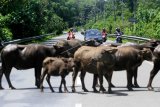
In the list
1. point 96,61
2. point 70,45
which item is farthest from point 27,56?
point 96,61

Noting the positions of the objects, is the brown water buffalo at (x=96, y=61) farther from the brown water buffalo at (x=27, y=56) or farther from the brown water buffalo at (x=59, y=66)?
the brown water buffalo at (x=27, y=56)

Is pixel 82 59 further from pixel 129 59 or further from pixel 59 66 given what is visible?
pixel 129 59

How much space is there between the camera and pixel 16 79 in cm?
1881

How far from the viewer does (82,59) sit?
15.0 meters

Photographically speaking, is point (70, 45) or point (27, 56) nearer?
point (27, 56)

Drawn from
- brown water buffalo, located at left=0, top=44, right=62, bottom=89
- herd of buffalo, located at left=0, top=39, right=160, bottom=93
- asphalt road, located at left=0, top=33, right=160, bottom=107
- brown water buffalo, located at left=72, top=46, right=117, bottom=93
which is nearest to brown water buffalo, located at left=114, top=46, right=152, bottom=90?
herd of buffalo, located at left=0, top=39, right=160, bottom=93

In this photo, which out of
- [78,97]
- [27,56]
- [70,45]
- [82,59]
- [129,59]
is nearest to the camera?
[78,97]

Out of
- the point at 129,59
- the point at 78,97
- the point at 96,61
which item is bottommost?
the point at 78,97

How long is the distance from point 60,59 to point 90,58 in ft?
2.87

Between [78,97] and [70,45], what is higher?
[70,45]

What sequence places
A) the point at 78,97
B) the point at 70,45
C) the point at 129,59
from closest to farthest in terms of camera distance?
the point at 78,97 → the point at 129,59 → the point at 70,45

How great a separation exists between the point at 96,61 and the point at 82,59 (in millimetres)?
492

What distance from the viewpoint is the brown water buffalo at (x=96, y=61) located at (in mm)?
14594

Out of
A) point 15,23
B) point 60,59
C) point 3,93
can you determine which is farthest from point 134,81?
point 15,23
